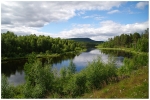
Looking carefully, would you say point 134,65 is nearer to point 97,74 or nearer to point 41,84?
point 97,74

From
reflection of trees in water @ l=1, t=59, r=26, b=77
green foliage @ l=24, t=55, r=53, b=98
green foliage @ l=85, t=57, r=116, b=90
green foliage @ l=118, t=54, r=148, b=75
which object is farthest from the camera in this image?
reflection of trees in water @ l=1, t=59, r=26, b=77

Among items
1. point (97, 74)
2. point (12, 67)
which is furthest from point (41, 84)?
point (12, 67)

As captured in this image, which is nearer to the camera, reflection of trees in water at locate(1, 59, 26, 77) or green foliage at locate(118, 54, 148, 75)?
green foliage at locate(118, 54, 148, 75)

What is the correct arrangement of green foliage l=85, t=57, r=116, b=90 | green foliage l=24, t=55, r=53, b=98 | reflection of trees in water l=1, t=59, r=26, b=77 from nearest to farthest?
green foliage l=85, t=57, r=116, b=90
green foliage l=24, t=55, r=53, b=98
reflection of trees in water l=1, t=59, r=26, b=77

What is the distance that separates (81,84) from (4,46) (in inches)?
1469

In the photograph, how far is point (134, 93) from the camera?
11.4m

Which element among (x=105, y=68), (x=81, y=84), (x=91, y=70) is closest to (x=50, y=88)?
(x=81, y=84)

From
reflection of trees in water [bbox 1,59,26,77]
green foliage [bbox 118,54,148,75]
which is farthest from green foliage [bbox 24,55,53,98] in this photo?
reflection of trees in water [bbox 1,59,26,77]

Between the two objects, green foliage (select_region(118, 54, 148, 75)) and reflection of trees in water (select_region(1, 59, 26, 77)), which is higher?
green foliage (select_region(118, 54, 148, 75))

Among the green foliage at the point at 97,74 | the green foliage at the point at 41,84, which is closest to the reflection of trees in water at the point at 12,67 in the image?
the green foliage at the point at 41,84

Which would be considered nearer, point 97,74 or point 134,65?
point 97,74

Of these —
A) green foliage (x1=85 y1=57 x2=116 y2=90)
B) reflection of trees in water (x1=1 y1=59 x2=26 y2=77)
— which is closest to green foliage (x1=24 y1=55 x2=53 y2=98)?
green foliage (x1=85 y1=57 x2=116 y2=90)

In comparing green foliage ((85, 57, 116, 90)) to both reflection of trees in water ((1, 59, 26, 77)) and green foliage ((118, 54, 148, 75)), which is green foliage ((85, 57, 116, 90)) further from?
reflection of trees in water ((1, 59, 26, 77))

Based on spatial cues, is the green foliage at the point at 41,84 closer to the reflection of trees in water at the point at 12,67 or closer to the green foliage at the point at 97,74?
the green foliage at the point at 97,74
